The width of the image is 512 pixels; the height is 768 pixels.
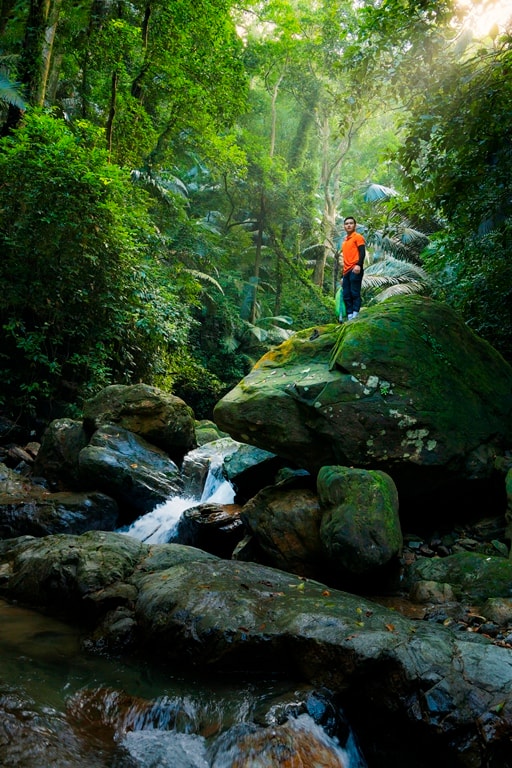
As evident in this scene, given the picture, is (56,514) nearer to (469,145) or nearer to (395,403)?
(395,403)

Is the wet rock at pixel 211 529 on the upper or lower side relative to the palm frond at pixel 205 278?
lower

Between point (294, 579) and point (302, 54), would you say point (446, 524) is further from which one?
point (302, 54)

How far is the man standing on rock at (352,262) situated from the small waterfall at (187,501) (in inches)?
157

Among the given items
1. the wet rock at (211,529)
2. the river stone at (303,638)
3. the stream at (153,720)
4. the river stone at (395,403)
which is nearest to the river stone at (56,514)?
the wet rock at (211,529)

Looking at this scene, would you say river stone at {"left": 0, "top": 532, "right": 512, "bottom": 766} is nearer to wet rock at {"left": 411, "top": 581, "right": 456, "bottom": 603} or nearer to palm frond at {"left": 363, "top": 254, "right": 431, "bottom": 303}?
wet rock at {"left": 411, "top": 581, "right": 456, "bottom": 603}

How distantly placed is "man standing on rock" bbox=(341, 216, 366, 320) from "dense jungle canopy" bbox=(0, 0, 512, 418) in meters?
0.67

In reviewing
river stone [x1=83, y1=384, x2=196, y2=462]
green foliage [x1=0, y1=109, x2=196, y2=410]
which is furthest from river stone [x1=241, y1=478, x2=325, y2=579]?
green foliage [x1=0, y1=109, x2=196, y2=410]

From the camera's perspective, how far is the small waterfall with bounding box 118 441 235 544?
8156mm

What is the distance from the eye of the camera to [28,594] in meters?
5.12

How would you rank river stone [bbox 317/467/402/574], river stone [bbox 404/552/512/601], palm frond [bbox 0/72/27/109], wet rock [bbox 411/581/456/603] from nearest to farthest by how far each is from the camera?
1. river stone [bbox 404/552/512/601]
2. wet rock [bbox 411/581/456/603]
3. river stone [bbox 317/467/402/574]
4. palm frond [bbox 0/72/27/109]

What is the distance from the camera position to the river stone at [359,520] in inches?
202

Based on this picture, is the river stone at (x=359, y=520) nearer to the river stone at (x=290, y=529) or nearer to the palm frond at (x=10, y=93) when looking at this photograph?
the river stone at (x=290, y=529)

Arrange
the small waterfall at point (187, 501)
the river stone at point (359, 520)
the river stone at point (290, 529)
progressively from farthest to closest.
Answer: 1. the small waterfall at point (187, 501)
2. the river stone at point (290, 529)
3. the river stone at point (359, 520)

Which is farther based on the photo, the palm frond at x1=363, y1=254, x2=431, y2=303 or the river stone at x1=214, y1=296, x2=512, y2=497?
the palm frond at x1=363, y1=254, x2=431, y2=303
